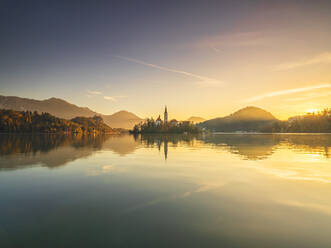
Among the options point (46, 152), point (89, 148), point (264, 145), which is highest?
point (46, 152)

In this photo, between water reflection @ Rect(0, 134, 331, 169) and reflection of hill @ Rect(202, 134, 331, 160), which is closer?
water reflection @ Rect(0, 134, 331, 169)

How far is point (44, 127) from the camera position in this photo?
199375mm

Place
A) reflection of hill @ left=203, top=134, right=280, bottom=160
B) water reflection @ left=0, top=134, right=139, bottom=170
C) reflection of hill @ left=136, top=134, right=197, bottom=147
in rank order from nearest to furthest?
water reflection @ left=0, top=134, right=139, bottom=170 → reflection of hill @ left=203, top=134, right=280, bottom=160 → reflection of hill @ left=136, top=134, right=197, bottom=147

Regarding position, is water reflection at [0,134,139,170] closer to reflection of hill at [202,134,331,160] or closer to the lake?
the lake

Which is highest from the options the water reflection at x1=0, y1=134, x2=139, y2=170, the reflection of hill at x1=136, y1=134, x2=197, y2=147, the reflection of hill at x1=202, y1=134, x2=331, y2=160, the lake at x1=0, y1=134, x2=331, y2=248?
the water reflection at x1=0, y1=134, x2=139, y2=170

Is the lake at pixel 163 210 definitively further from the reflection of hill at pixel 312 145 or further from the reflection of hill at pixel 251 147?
the reflection of hill at pixel 312 145

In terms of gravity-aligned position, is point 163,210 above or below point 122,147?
above

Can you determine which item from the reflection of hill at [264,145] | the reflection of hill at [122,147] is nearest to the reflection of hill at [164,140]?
the reflection of hill at [122,147]

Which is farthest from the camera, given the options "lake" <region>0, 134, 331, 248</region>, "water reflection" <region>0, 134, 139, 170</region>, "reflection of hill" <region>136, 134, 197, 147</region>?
"reflection of hill" <region>136, 134, 197, 147</region>

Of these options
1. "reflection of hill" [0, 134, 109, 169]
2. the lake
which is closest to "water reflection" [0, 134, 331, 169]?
"reflection of hill" [0, 134, 109, 169]

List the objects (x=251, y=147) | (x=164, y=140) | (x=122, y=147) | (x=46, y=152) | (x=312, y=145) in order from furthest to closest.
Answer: (x=164, y=140) < (x=312, y=145) < (x=122, y=147) < (x=251, y=147) < (x=46, y=152)

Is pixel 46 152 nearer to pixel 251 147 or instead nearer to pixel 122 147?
pixel 122 147

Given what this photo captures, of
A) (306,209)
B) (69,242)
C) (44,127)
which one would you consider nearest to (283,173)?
(306,209)

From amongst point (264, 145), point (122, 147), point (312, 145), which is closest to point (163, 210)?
point (122, 147)
